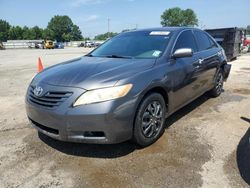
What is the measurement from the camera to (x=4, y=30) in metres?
105

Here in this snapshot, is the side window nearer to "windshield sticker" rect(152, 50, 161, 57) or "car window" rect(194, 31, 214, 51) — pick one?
"car window" rect(194, 31, 214, 51)

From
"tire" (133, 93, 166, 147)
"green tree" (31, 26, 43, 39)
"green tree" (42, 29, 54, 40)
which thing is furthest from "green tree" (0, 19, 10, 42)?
"tire" (133, 93, 166, 147)

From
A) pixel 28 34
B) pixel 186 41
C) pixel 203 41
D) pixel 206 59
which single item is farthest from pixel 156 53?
pixel 28 34

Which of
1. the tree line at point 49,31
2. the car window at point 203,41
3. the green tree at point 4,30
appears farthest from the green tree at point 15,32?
the car window at point 203,41

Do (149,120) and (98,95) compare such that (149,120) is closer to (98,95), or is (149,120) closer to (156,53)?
(98,95)

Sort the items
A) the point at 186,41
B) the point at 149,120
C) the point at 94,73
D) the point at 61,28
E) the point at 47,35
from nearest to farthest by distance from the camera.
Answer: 1. the point at 94,73
2. the point at 149,120
3. the point at 186,41
4. the point at 47,35
5. the point at 61,28

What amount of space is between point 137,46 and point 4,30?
370ft

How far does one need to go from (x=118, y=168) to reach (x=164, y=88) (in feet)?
4.25

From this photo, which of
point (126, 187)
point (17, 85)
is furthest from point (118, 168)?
point (17, 85)

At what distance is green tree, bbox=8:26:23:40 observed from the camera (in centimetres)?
9944

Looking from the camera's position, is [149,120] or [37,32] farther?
[37,32]

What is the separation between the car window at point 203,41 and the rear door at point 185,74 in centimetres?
23

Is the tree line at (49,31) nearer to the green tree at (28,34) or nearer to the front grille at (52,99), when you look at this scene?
the green tree at (28,34)

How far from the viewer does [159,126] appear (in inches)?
156
